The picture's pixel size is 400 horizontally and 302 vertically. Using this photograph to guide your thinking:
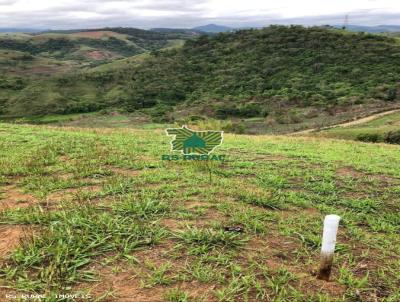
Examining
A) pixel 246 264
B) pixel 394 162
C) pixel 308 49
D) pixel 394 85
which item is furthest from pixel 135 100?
pixel 246 264

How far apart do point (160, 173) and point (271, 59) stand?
93.8 metres

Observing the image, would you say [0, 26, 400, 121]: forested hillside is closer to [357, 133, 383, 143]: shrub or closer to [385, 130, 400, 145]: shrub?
[385, 130, 400, 145]: shrub

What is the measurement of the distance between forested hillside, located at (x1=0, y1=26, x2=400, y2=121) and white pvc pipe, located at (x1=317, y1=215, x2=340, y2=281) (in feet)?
216

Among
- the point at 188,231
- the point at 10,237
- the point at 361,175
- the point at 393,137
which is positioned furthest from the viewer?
the point at 393,137

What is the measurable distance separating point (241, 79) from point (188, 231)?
3614 inches

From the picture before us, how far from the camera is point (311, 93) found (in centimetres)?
7706

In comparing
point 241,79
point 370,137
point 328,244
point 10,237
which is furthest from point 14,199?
point 241,79

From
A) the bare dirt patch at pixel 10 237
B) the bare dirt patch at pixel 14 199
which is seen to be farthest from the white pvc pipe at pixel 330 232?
the bare dirt patch at pixel 14 199

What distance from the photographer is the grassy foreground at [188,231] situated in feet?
13.8

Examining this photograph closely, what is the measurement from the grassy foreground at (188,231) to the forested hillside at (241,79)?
2449 inches

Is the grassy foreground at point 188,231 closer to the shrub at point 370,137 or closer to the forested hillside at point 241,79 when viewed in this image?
the shrub at point 370,137

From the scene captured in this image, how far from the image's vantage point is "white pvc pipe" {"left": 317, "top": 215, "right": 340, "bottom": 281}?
402cm

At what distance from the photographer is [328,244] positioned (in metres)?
4.14

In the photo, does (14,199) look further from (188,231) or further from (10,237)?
(188,231)
